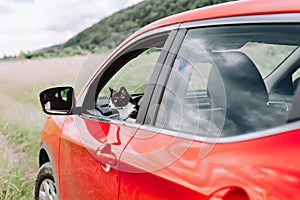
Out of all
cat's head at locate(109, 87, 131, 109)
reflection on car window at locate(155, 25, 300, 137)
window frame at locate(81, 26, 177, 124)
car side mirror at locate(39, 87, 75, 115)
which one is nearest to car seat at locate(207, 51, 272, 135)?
reflection on car window at locate(155, 25, 300, 137)

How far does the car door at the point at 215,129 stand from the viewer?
1671 mm

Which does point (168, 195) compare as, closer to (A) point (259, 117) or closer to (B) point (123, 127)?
(A) point (259, 117)

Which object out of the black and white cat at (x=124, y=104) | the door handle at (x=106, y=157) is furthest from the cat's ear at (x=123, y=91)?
the door handle at (x=106, y=157)

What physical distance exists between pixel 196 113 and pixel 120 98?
0.73m

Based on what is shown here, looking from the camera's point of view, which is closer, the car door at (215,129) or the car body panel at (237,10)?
the car door at (215,129)

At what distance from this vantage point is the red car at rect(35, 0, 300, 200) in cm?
173

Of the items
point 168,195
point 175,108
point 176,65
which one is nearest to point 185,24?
point 176,65

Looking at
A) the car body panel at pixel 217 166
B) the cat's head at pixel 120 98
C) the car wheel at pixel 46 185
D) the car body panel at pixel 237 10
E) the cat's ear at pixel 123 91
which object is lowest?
the car wheel at pixel 46 185

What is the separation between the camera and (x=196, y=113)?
224cm

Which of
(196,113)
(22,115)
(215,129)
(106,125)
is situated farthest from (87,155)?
(22,115)

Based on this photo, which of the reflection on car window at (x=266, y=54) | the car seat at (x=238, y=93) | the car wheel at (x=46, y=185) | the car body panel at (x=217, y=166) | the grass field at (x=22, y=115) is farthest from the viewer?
the grass field at (x=22, y=115)

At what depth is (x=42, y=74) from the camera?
1329 centimetres

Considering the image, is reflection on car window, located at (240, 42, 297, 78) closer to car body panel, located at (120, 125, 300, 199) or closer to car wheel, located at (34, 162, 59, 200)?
car body panel, located at (120, 125, 300, 199)

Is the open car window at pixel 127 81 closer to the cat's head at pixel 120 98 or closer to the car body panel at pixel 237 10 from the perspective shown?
the cat's head at pixel 120 98
